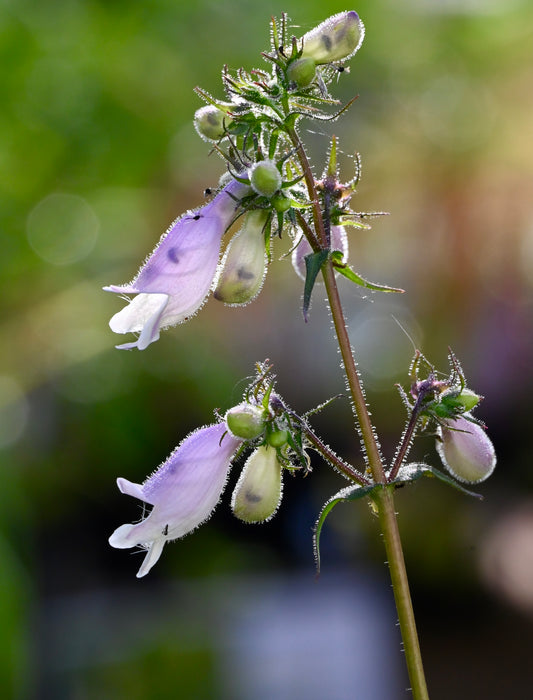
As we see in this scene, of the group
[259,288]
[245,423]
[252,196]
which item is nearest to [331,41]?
[252,196]

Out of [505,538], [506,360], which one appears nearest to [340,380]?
[506,360]

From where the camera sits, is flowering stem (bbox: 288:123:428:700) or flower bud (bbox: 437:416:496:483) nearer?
flowering stem (bbox: 288:123:428:700)

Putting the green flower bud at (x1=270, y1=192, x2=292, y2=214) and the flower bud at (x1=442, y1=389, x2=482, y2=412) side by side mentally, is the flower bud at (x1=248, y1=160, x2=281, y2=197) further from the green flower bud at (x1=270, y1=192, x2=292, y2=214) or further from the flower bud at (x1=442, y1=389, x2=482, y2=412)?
the flower bud at (x1=442, y1=389, x2=482, y2=412)

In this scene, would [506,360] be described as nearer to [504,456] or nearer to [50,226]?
[504,456]

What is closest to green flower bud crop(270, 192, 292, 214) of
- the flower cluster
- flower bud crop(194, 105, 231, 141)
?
the flower cluster

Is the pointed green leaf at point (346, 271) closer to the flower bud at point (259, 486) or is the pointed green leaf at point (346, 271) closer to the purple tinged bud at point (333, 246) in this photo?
the purple tinged bud at point (333, 246)

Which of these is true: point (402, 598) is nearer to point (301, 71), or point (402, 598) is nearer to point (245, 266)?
point (245, 266)
